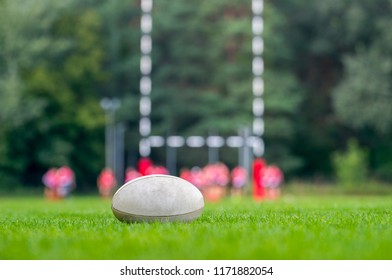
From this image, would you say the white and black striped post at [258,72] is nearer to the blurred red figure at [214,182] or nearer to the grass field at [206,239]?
the blurred red figure at [214,182]

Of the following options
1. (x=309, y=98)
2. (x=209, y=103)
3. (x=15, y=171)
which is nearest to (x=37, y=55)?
(x=15, y=171)

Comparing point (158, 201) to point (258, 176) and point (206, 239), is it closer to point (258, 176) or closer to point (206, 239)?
point (206, 239)

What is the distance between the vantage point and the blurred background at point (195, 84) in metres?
48.3

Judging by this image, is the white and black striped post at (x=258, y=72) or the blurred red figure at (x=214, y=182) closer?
the blurred red figure at (x=214, y=182)

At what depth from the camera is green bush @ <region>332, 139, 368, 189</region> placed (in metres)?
47.2

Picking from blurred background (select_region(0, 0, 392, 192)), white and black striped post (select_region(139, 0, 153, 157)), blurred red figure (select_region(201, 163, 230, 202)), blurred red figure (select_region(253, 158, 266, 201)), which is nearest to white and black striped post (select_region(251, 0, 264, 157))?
blurred background (select_region(0, 0, 392, 192))

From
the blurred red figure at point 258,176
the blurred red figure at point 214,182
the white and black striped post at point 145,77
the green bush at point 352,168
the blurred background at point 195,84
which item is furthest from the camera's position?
the white and black striped post at point 145,77

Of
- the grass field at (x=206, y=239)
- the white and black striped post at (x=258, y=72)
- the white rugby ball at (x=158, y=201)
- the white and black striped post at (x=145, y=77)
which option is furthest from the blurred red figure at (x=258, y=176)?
the white and black striped post at (x=145, y=77)

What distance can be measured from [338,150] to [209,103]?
303 inches

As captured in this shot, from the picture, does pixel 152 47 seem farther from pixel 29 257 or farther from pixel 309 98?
pixel 29 257

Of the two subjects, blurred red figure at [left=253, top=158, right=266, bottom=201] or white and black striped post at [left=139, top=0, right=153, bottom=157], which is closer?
blurred red figure at [left=253, top=158, right=266, bottom=201]

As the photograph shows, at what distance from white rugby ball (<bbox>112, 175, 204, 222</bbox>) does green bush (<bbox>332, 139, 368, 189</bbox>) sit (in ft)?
122

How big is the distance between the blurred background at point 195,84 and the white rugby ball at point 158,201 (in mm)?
37255

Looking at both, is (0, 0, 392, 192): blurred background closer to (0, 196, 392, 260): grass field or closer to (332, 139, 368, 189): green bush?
(332, 139, 368, 189): green bush
